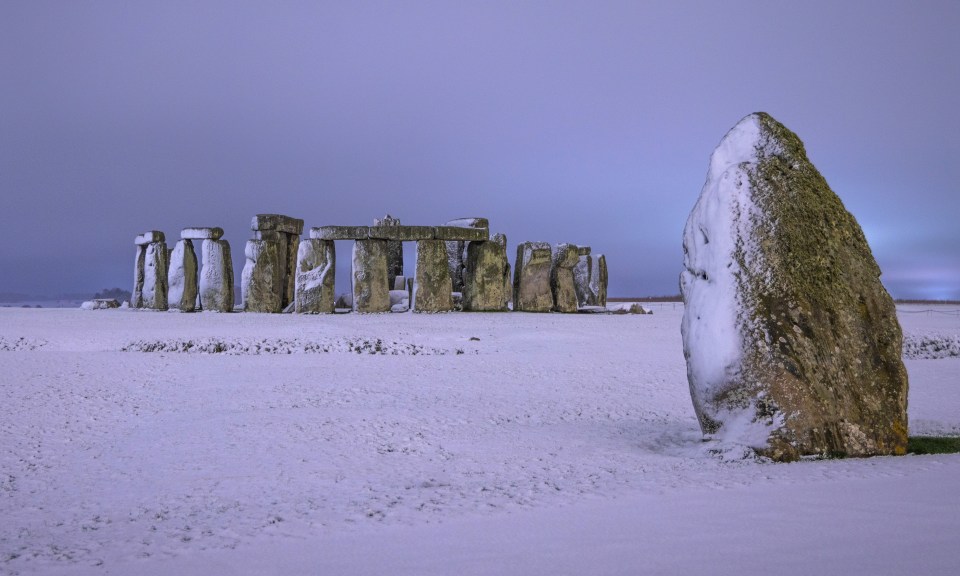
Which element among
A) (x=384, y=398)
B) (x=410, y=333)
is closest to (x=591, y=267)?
(x=410, y=333)

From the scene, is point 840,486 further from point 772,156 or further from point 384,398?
point 384,398

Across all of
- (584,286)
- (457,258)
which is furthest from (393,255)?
(584,286)

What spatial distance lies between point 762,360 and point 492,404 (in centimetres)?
253

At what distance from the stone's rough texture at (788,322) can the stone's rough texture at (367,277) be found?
1221cm

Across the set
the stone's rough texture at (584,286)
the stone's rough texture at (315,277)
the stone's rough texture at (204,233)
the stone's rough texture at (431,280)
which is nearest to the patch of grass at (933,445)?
the stone's rough texture at (431,280)

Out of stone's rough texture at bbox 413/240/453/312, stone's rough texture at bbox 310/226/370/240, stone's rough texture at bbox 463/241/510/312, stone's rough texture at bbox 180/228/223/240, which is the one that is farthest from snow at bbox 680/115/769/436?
stone's rough texture at bbox 180/228/223/240

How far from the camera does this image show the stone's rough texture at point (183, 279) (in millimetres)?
17484

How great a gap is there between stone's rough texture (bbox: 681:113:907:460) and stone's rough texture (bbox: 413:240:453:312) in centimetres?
1191

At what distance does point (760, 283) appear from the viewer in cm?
454

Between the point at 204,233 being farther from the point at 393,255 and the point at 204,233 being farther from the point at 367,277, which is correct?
the point at 393,255

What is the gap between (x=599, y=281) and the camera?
23047 mm

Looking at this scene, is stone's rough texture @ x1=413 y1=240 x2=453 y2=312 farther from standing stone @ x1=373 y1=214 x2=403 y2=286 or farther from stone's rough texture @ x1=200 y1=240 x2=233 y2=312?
standing stone @ x1=373 y1=214 x2=403 y2=286

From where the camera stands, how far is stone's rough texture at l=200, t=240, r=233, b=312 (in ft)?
55.9

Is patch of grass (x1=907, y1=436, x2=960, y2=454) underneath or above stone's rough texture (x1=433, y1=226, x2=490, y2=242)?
underneath
